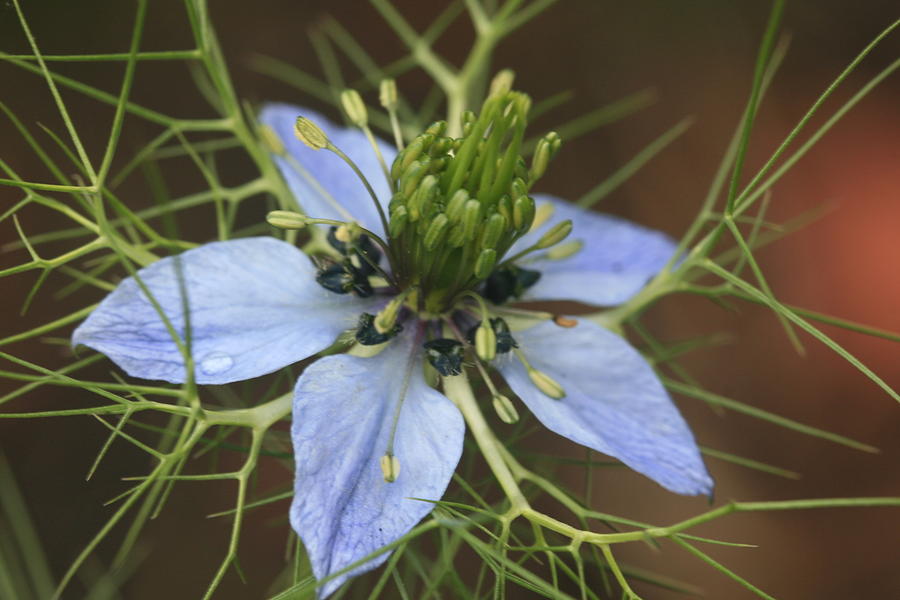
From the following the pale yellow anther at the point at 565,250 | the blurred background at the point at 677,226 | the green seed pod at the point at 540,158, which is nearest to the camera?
the green seed pod at the point at 540,158

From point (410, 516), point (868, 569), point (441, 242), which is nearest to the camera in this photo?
point (410, 516)

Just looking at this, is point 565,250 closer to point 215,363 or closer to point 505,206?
point 505,206

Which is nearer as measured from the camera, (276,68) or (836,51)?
(276,68)

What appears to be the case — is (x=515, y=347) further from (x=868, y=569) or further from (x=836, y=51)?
(x=836, y=51)

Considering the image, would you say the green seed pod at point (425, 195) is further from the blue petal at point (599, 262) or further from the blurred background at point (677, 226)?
the blurred background at point (677, 226)

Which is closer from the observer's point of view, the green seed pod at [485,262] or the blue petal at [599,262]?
the green seed pod at [485,262]

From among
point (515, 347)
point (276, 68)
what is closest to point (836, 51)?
point (276, 68)

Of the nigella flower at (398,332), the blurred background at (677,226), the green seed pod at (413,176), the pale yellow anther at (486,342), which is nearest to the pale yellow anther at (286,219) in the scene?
the nigella flower at (398,332)
